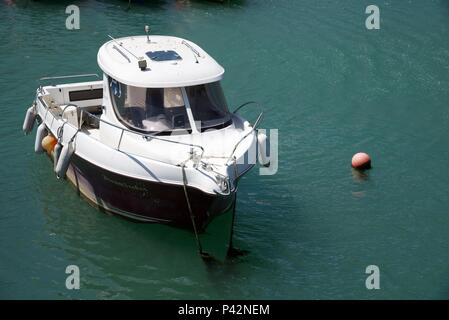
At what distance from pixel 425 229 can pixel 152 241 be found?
5.56 metres

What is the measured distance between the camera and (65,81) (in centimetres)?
2138

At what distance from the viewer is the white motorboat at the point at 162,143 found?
41.8ft

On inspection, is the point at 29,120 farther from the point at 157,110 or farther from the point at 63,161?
the point at 157,110

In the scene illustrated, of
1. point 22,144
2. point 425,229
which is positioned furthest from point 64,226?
point 425,229

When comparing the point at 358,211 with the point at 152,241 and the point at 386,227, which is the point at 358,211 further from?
the point at 152,241

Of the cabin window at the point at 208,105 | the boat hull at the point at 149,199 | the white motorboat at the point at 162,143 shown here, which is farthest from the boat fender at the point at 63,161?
the cabin window at the point at 208,105

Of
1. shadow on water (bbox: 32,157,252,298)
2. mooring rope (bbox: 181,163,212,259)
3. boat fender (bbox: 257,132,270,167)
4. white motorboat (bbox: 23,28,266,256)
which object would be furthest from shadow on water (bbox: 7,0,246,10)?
mooring rope (bbox: 181,163,212,259)

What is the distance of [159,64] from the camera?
13.9 meters

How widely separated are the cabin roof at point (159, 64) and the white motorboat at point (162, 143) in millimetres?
20

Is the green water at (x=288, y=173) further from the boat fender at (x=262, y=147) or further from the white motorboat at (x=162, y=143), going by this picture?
the boat fender at (x=262, y=147)

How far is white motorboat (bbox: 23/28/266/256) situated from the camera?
12727mm

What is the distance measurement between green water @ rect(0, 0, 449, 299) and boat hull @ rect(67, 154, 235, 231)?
19.0 inches

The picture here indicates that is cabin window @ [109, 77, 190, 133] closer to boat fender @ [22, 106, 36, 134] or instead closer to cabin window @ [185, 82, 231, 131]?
cabin window @ [185, 82, 231, 131]

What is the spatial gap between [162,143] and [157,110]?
0.74m
